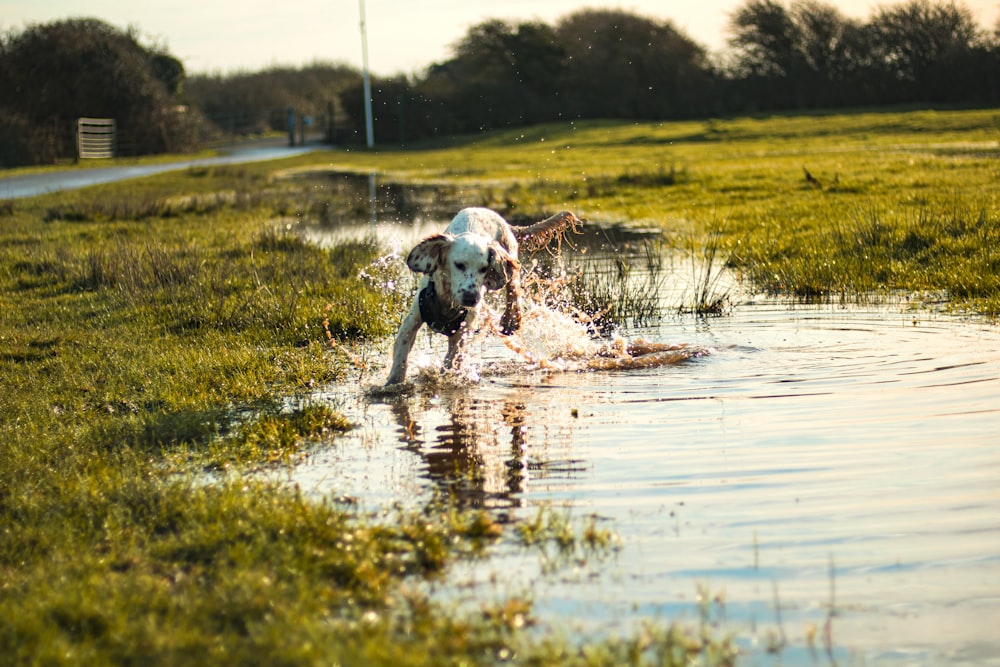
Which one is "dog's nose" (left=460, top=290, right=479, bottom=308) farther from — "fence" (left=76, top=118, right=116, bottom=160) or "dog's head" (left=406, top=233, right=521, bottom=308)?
"fence" (left=76, top=118, right=116, bottom=160)

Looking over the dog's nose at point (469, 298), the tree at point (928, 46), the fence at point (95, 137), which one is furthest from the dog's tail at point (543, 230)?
the tree at point (928, 46)

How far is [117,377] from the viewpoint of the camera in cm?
793

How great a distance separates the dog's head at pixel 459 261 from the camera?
7.52 meters

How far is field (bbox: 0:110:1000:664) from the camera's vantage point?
3.78m

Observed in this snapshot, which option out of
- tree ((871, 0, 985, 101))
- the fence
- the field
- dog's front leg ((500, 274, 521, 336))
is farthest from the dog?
tree ((871, 0, 985, 101))

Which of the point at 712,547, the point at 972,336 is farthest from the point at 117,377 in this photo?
the point at 972,336

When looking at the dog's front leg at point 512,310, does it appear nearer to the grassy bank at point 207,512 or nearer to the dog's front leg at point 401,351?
the grassy bank at point 207,512

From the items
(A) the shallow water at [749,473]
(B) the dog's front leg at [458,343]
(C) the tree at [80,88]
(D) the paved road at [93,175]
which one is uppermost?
(C) the tree at [80,88]

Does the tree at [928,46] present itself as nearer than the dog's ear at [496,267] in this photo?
No

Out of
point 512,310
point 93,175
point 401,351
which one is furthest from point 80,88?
point 401,351

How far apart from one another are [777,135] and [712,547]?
37813mm

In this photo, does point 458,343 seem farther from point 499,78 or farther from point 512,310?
point 499,78

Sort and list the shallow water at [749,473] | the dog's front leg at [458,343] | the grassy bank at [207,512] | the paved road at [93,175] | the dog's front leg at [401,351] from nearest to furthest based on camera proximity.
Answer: the grassy bank at [207,512] → the shallow water at [749,473] → the dog's front leg at [401,351] → the dog's front leg at [458,343] → the paved road at [93,175]

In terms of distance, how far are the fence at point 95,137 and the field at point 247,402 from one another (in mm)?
19595
